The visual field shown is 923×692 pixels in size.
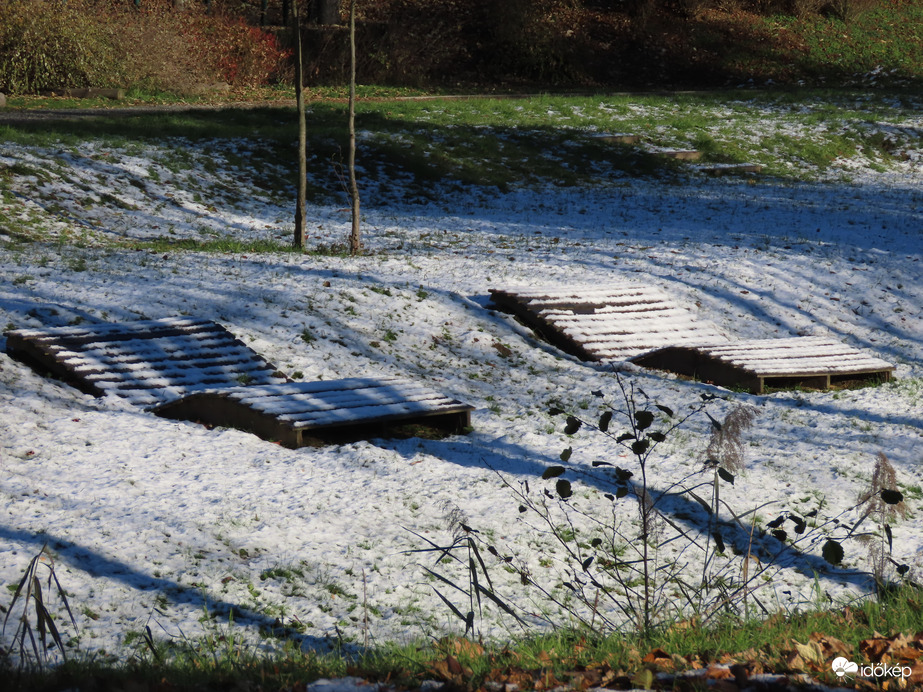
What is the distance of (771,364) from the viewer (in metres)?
9.59

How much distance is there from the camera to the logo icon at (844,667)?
3196 mm

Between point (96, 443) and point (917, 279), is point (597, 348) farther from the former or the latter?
point (917, 279)

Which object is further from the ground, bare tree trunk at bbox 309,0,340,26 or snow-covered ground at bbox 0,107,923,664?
bare tree trunk at bbox 309,0,340,26

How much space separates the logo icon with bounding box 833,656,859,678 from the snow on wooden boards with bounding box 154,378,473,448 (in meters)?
4.47

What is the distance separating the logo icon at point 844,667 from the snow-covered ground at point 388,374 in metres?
1.07

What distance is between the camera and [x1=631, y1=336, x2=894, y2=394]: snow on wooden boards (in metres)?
9.47

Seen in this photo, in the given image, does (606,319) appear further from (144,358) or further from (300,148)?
(144,358)

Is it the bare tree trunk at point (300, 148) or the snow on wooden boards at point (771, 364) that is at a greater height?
the bare tree trunk at point (300, 148)

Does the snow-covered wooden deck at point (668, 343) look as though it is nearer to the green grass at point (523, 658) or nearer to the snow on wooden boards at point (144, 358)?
the snow on wooden boards at point (144, 358)

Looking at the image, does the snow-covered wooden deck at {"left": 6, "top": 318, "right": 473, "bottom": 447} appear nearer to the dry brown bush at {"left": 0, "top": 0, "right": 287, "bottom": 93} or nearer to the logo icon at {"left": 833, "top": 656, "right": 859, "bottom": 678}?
the logo icon at {"left": 833, "top": 656, "right": 859, "bottom": 678}

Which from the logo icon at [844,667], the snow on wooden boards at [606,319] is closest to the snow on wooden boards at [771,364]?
the snow on wooden boards at [606,319]

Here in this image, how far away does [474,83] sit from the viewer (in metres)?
30.6

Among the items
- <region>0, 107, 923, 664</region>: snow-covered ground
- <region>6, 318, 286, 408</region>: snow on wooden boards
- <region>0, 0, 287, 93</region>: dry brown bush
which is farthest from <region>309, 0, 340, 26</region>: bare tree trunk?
<region>6, 318, 286, 408</region>: snow on wooden boards

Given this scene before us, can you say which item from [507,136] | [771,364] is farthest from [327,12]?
[771,364]
